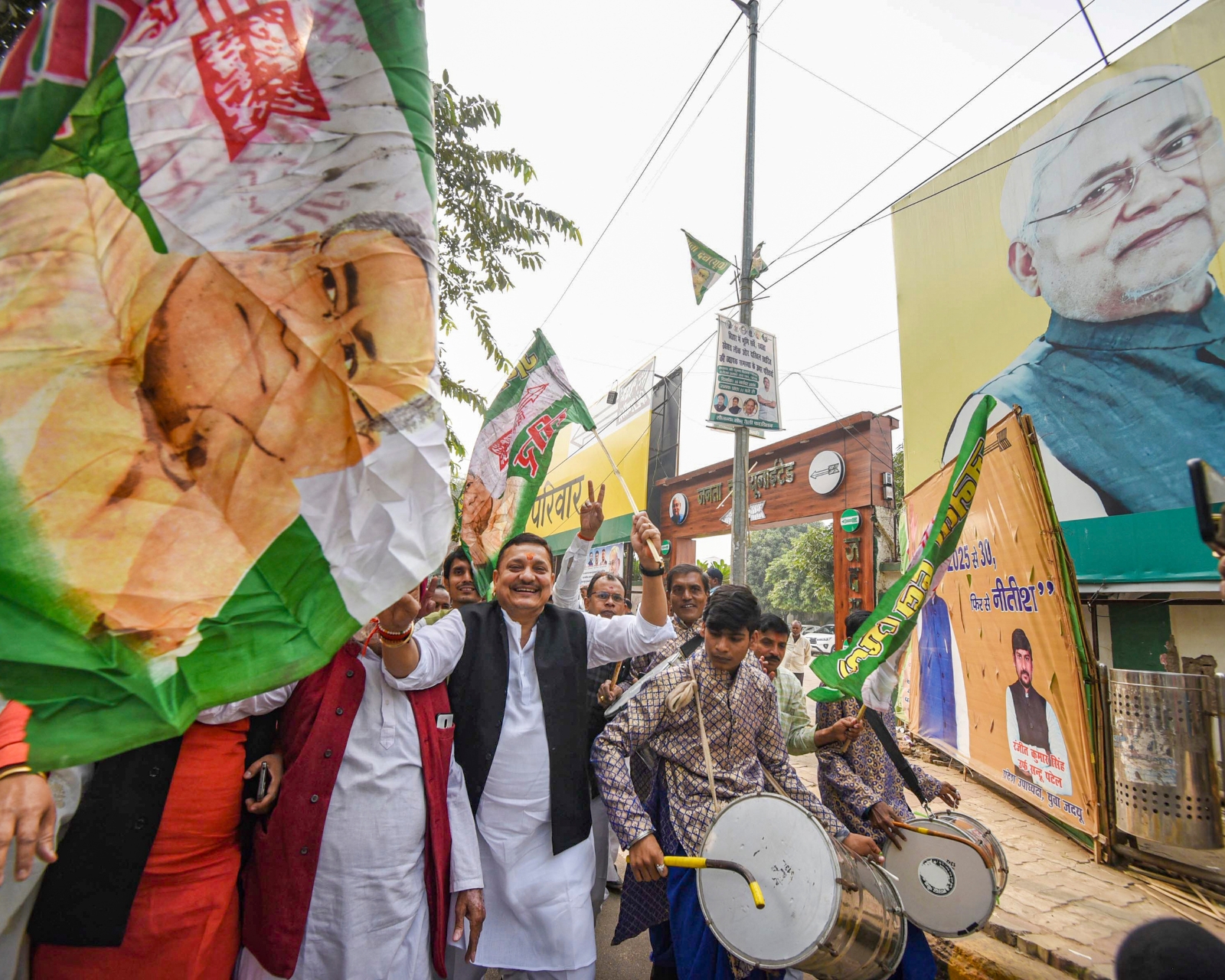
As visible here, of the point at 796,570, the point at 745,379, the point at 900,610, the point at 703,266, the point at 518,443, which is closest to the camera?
the point at 900,610

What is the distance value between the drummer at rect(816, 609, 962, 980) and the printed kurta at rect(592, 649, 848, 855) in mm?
414

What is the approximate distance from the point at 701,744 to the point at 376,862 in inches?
50.5

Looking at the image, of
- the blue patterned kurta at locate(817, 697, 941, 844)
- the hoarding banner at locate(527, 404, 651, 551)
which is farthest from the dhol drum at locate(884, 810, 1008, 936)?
the hoarding banner at locate(527, 404, 651, 551)

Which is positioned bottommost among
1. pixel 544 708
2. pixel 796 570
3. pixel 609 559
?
pixel 544 708

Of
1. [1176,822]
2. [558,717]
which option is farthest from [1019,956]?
[558,717]

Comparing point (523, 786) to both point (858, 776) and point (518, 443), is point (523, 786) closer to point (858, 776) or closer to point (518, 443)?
point (858, 776)

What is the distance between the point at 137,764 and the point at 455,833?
103 cm

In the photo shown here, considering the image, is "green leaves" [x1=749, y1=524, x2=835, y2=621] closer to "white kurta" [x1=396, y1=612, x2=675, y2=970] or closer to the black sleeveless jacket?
the black sleeveless jacket

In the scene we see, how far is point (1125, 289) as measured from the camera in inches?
277

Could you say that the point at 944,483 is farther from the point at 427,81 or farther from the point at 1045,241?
the point at 427,81

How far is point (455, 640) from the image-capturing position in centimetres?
258

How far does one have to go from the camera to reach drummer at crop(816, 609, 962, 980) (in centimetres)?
285

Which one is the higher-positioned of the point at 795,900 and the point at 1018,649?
the point at 1018,649

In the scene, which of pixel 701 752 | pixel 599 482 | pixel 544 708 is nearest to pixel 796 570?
pixel 599 482
